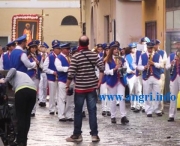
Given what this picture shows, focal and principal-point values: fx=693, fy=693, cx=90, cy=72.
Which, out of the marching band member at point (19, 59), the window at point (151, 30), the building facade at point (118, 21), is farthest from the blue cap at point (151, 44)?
the building facade at point (118, 21)

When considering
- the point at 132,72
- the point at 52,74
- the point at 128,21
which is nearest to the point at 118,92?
the point at 52,74

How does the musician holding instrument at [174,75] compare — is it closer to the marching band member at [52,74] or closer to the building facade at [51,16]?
the marching band member at [52,74]

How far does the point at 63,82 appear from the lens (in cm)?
1839

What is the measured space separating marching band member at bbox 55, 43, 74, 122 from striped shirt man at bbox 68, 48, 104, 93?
13.1 ft

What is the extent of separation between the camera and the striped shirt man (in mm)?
14156

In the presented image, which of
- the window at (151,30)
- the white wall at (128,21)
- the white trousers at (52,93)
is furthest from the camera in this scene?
the white wall at (128,21)

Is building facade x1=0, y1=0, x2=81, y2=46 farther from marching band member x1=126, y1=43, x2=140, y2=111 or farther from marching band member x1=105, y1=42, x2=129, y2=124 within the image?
marching band member x1=105, y1=42, x2=129, y2=124

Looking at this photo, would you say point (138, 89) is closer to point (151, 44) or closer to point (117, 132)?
point (151, 44)

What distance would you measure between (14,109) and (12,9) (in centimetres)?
3887

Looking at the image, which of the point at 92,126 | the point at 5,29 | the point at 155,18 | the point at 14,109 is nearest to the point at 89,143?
the point at 92,126

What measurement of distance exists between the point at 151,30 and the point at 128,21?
4996mm

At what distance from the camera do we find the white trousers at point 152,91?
Answer: 19.2 metres

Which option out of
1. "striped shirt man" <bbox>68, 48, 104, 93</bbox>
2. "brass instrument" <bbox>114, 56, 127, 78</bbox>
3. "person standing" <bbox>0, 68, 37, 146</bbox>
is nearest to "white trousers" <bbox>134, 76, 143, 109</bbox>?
"brass instrument" <bbox>114, 56, 127, 78</bbox>

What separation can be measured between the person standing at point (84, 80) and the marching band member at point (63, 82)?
392cm
